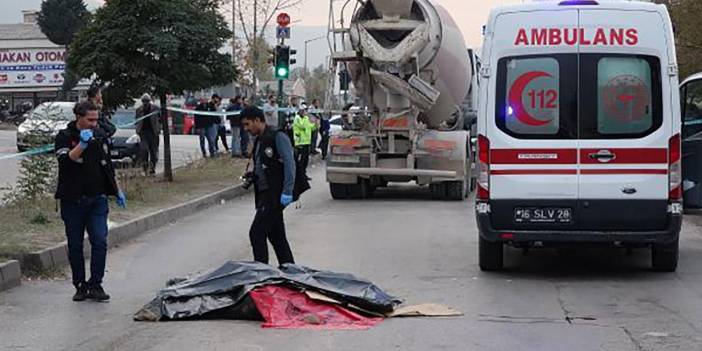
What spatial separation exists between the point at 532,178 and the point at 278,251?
2.63 m

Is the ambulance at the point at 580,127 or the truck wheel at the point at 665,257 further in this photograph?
the truck wheel at the point at 665,257

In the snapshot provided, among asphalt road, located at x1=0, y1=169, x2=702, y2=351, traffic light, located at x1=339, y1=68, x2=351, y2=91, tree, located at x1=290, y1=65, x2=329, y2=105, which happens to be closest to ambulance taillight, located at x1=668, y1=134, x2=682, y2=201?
asphalt road, located at x1=0, y1=169, x2=702, y2=351

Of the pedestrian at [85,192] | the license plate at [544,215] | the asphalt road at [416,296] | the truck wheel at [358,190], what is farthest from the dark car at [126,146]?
the license plate at [544,215]

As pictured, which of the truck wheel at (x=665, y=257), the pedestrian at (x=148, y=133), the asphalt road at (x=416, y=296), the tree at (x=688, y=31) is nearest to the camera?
the asphalt road at (x=416, y=296)

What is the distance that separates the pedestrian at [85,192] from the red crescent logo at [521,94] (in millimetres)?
4002

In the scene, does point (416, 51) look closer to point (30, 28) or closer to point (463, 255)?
point (463, 255)

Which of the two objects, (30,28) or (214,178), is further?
(30,28)

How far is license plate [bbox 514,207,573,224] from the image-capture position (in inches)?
407

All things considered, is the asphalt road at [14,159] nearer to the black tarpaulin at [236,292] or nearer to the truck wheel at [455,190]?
the truck wheel at [455,190]

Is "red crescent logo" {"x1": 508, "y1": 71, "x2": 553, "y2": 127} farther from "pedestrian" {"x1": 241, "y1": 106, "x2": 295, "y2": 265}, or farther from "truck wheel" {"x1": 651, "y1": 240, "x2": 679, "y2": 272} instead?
"pedestrian" {"x1": 241, "y1": 106, "x2": 295, "y2": 265}

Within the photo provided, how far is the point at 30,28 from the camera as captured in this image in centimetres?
7825

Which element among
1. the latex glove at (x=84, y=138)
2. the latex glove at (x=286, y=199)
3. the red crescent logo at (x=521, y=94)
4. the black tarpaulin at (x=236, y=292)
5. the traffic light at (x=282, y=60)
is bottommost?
the black tarpaulin at (x=236, y=292)

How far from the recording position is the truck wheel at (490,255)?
10.9 metres

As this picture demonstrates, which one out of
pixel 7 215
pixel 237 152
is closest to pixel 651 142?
pixel 7 215
